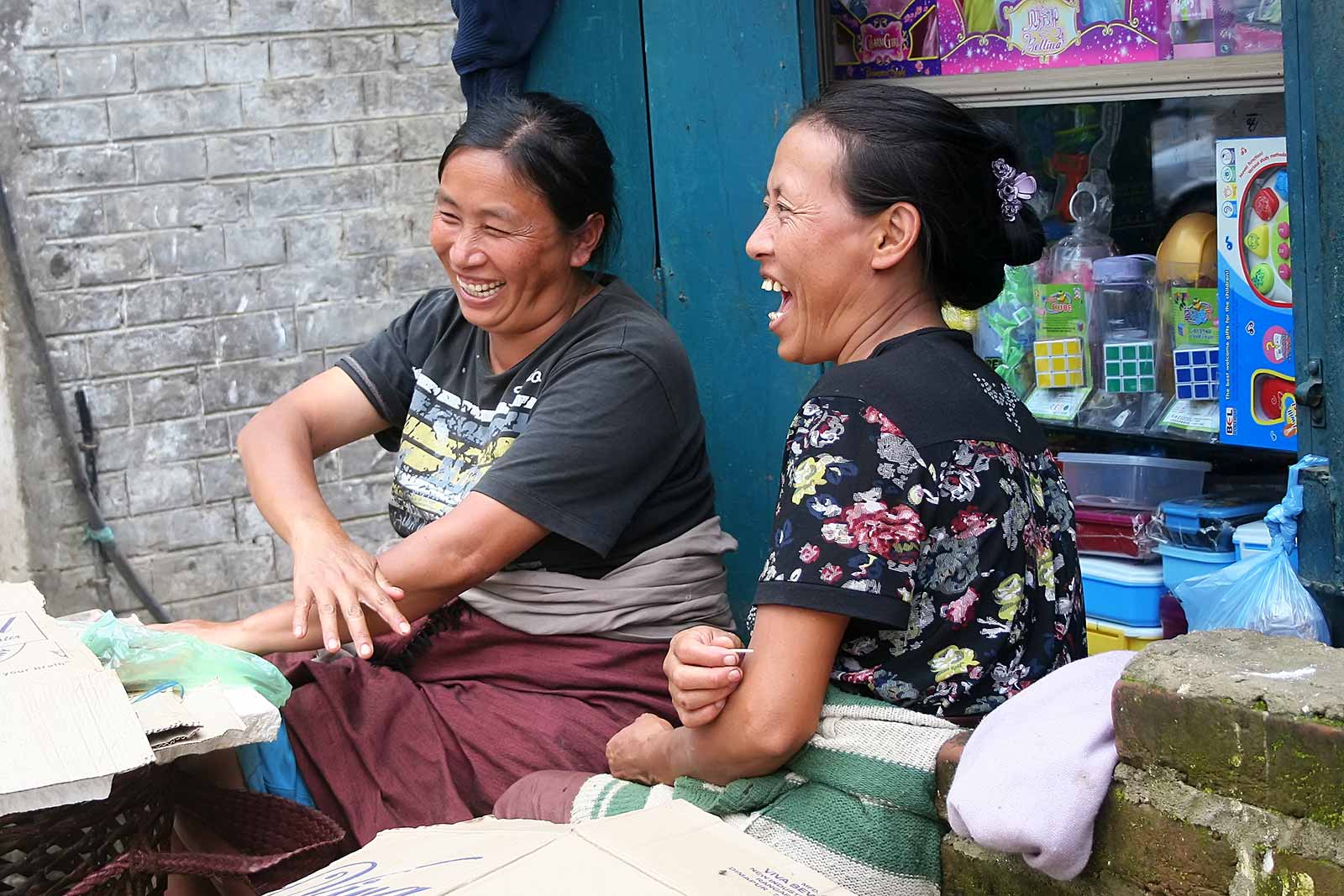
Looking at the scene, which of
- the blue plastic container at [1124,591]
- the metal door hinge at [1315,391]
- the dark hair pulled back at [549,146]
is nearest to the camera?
the metal door hinge at [1315,391]

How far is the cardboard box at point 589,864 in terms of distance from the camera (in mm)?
1313

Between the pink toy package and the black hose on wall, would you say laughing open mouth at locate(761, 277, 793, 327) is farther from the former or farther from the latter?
the black hose on wall

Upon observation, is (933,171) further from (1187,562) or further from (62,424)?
(62,424)

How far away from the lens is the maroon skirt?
2.28 m

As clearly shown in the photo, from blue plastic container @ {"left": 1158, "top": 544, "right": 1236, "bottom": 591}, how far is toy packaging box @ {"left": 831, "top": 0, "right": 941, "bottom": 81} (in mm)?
1109

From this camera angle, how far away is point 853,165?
6.23ft

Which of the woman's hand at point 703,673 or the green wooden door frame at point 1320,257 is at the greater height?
the green wooden door frame at point 1320,257

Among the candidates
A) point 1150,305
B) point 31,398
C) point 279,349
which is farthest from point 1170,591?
point 31,398

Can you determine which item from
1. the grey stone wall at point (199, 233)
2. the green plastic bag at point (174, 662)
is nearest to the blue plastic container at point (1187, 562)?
the green plastic bag at point (174, 662)

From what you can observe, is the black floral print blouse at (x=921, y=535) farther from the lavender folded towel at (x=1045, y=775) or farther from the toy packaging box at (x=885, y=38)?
the toy packaging box at (x=885, y=38)

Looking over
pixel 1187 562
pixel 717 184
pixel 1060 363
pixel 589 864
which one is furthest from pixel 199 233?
pixel 589 864

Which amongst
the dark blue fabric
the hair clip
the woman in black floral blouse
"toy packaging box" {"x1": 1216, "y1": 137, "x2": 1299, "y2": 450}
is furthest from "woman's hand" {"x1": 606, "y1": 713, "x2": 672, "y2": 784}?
the dark blue fabric

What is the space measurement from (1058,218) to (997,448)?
4.51 feet

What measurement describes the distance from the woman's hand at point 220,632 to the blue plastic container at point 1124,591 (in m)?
1.56
